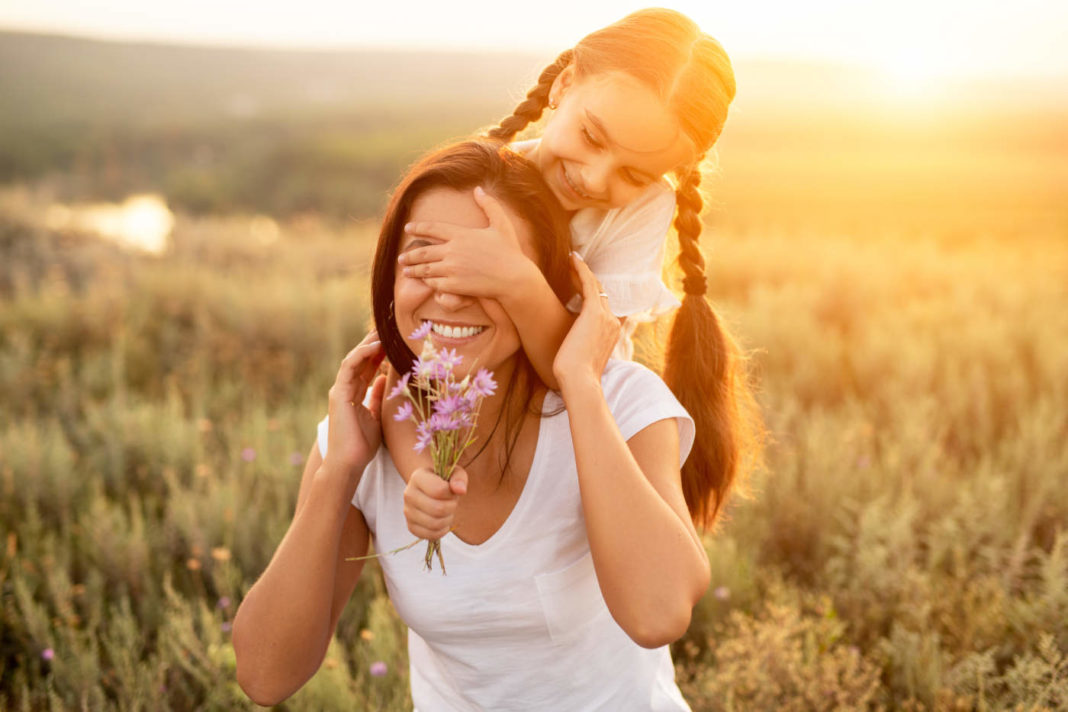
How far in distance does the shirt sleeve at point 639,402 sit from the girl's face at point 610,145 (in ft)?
1.84

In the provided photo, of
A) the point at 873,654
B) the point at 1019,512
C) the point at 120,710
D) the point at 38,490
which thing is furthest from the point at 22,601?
the point at 1019,512

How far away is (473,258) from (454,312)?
14cm

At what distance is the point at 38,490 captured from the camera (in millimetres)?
4102

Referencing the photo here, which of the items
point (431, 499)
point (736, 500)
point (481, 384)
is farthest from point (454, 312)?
point (736, 500)

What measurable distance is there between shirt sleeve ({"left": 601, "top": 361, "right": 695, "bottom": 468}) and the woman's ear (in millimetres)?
1009

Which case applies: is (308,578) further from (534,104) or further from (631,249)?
(534,104)

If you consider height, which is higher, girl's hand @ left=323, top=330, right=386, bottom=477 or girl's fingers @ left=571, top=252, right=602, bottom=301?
girl's fingers @ left=571, top=252, right=602, bottom=301

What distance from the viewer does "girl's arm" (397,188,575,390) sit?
1.73 m

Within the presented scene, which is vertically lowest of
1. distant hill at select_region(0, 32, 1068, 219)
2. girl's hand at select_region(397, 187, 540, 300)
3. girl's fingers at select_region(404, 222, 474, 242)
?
distant hill at select_region(0, 32, 1068, 219)

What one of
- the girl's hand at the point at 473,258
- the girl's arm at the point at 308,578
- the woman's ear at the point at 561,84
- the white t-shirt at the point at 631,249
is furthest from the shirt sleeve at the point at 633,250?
the girl's arm at the point at 308,578

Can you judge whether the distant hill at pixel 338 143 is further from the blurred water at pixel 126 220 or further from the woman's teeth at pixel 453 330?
the blurred water at pixel 126 220

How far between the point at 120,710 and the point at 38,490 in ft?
5.73

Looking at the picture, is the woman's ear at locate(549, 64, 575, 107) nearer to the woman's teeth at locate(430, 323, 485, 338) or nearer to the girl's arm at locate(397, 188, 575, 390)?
the girl's arm at locate(397, 188, 575, 390)

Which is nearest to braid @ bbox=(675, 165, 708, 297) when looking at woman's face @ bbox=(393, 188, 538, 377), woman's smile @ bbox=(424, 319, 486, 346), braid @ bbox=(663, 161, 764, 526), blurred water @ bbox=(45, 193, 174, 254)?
braid @ bbox=(663, 161, 764, 526)
